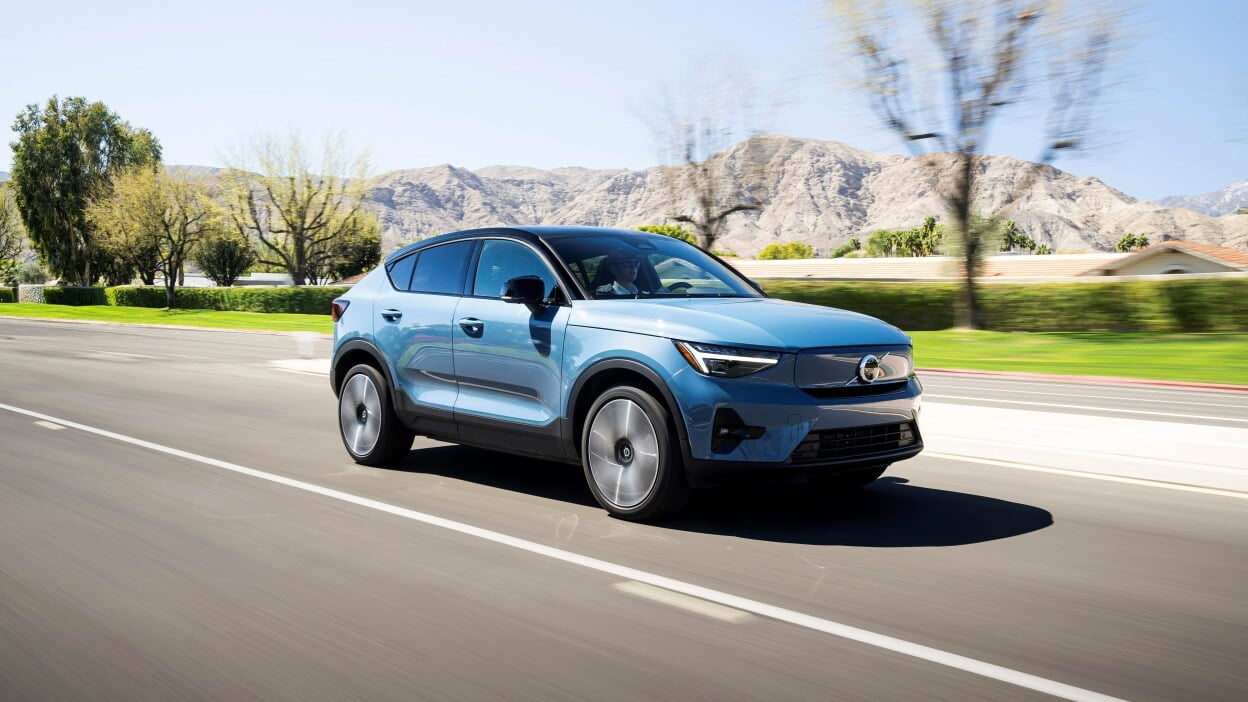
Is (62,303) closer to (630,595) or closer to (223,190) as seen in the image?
(223,190)

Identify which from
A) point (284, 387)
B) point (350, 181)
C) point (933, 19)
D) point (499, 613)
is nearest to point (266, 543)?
point (499, 613)

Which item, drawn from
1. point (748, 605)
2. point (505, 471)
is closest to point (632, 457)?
point (748, 605)

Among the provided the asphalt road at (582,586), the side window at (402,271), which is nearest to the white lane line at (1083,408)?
the asphalt road at (582,586)

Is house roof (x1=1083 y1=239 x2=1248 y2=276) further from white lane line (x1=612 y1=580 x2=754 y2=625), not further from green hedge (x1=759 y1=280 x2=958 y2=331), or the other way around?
white lane line (x1=612 y1=580 x2=754 y2=625)

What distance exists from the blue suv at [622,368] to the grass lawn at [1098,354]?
595 inches

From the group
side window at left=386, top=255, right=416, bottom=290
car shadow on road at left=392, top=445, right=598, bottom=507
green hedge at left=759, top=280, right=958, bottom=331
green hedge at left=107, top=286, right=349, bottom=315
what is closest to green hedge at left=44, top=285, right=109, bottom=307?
green hedge at left=107, top=286, right=349, bottom=315

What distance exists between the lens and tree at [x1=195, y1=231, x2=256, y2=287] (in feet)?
349

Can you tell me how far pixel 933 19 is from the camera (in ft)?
100

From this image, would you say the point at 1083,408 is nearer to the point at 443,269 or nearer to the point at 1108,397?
the point at 1108,397

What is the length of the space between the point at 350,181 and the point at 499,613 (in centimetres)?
6721

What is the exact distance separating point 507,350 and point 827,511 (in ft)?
7.48

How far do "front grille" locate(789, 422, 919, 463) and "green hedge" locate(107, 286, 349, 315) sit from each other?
5091 cm

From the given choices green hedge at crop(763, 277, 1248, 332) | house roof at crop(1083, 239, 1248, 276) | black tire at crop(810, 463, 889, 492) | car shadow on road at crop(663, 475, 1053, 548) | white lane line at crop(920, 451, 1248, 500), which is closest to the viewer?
car shadow on road at crop(663, 475, 1053, 548)

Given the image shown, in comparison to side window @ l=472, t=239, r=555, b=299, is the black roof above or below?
above
